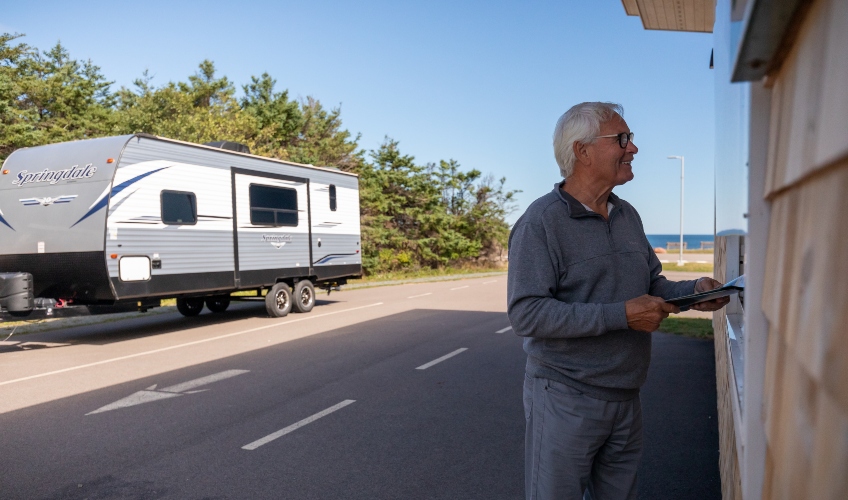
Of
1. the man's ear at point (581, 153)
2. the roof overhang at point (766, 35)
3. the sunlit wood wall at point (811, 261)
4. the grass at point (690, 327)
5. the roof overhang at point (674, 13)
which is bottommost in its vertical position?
the grass at point (690, 327)

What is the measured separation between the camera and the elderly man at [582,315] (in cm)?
239

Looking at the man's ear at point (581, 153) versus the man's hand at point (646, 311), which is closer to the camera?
the man's hand at point (646, 311)

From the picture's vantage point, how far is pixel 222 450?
16.8 feet

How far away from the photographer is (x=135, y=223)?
10.4 m

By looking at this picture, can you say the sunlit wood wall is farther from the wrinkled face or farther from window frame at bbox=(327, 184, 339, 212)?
window frame at bbox=(327, 184, 339, 212)

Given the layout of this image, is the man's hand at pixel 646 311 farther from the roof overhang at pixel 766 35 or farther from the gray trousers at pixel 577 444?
the roof overhang at pixel 766 35

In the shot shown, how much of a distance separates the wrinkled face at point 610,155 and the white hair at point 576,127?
0.09 ft

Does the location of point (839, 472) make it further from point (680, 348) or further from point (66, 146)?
point (66, 146)

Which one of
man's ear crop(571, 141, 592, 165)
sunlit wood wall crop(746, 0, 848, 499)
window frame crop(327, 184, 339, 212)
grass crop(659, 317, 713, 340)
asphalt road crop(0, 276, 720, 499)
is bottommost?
grass crop(659, 317, 713, 340)

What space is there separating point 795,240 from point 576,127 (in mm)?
1965

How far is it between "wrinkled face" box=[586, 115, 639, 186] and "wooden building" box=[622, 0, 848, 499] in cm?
159

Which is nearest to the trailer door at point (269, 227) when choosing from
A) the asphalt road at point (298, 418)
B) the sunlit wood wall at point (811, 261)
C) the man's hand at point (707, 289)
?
the asphalt road at point (298, 418)

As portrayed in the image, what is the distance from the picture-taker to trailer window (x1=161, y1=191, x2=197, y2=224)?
35.9 ft

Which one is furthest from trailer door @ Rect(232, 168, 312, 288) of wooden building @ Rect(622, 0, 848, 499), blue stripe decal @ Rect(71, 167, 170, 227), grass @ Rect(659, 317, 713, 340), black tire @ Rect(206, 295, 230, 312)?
wooden building @ Rect(622, 0, 848, 499)
